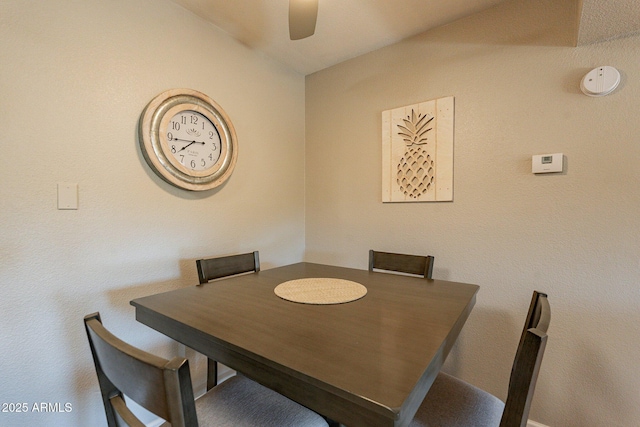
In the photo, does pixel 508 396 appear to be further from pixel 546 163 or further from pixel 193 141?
pixel 193 141

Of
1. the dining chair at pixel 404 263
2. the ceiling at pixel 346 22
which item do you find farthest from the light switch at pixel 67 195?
the dining chair at pixel 404 263

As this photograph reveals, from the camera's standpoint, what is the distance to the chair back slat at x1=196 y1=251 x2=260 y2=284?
4.66ft

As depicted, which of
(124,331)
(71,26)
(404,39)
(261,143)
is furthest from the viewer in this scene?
(261,143)

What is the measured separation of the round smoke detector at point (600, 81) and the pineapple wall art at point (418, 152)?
620 mm

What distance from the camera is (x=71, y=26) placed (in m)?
1.26

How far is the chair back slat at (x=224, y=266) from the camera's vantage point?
4.66ft

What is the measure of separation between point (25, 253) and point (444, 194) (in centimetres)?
216

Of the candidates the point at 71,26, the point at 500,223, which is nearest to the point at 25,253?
the point at 71,26

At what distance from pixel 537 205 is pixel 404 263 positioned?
0.78 meters

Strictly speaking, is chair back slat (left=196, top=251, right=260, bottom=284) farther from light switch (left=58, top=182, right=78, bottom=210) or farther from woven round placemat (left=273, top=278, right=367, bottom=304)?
light switch (left=58, top=182, right=78, bottom=210)

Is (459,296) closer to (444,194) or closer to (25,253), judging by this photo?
(444,194)

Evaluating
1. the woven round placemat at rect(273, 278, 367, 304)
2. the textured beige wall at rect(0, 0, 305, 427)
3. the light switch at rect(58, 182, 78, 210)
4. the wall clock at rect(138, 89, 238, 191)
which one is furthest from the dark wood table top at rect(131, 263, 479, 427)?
the wall clock at rect(138, 89, 238, 191)

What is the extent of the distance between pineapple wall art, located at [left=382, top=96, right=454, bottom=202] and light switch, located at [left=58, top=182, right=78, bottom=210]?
179cm

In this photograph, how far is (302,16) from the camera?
1.20m
